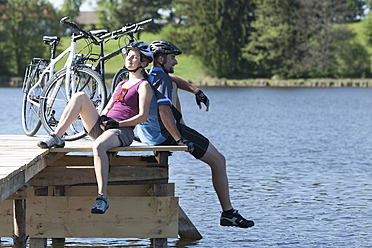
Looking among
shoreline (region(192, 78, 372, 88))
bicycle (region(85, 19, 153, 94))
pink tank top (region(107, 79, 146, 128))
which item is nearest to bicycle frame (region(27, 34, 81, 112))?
bicycle (region(85, 19, 153, 94))

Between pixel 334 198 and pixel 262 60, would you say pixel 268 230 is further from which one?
pixel 262 60

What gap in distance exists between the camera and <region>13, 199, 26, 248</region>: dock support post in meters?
7.23

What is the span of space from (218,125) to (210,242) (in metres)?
22.3

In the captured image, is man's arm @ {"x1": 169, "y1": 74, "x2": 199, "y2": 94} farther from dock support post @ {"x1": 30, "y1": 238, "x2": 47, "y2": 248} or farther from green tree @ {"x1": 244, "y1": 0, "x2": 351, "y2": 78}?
green tree @ {"x1": 244, "y1": 0, "x2": 351, "y2": 78}

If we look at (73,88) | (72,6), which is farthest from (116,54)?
(72,6)

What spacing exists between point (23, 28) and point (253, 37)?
27.6 metres

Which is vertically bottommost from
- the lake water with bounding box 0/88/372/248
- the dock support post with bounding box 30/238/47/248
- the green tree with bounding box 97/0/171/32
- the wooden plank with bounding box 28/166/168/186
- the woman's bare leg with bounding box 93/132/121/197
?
the lake water with bounding box 0/88/372/248

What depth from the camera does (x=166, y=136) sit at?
7.84 metres

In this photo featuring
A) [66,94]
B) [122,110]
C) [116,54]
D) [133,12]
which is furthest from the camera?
[133,12]

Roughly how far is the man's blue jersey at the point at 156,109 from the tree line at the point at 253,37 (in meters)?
83.8

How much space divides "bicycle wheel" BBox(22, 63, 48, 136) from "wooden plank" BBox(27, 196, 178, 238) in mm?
2328

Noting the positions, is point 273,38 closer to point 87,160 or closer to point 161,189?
point 87,160

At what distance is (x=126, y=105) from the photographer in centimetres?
778

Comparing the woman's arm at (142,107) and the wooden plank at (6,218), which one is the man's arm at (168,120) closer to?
the woman's arm at (142,107)
